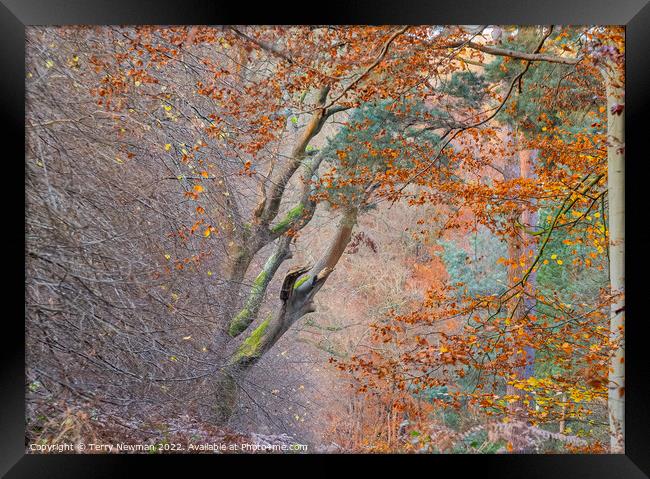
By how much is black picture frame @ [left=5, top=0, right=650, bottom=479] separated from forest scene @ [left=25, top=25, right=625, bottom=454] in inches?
6.7

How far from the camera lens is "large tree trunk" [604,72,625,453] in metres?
2.96

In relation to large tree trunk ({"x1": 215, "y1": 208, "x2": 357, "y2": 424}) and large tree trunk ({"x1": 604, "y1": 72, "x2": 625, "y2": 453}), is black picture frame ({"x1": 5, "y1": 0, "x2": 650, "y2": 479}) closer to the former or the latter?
large tree trunk ({"x1": 604, "y1": 72, "x2": 625, "y2": 453})

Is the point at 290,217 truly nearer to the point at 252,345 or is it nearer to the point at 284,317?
the point at 284,317

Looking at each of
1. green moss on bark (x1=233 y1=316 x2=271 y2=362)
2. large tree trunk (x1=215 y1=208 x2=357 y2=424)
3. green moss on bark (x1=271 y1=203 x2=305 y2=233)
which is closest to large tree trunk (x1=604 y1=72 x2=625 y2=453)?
large tree trunk (x1=215 y1=208 x2=357 y2=424)

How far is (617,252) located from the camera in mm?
2992

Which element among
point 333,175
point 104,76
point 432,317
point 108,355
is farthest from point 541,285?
point 104,76

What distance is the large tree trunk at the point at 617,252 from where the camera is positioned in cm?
296

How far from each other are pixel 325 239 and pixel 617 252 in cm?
174

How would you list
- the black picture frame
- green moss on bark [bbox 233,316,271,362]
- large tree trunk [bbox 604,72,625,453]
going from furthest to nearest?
green moss on bark [bbox 233,316,271,362] → large tree trunk [bbox 604,72,625,453] → the black picture frame

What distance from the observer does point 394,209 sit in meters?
3.29
